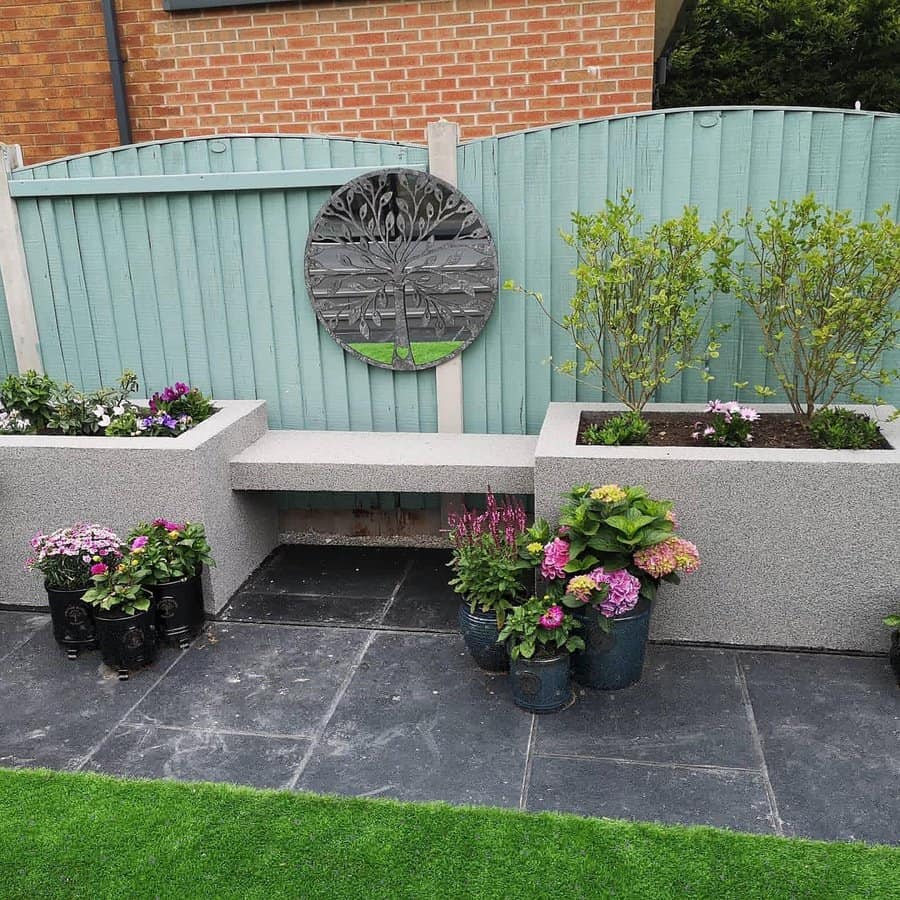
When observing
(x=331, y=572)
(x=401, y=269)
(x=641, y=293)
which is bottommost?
(x=331, y=572)

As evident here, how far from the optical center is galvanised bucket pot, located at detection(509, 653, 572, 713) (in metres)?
3.93

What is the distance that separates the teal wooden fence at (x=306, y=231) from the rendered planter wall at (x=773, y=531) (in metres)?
1.10

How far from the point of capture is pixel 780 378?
190 inches

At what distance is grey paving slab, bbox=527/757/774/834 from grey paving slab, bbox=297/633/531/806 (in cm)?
16

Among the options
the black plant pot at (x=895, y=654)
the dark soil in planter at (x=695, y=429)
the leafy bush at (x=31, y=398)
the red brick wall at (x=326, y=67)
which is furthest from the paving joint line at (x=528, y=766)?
the red brick wall at (x=326, y=67)

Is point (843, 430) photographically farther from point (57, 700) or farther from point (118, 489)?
point (57, 700)

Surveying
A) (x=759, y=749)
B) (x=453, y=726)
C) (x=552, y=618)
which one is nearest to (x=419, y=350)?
(x=552, y=618)

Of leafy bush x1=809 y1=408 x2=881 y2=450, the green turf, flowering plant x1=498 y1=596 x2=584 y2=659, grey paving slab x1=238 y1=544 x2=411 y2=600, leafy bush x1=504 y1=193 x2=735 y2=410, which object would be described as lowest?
grey paving slab x1=238 y1=544 x2=411 y2=600

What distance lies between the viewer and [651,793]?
11.2ft

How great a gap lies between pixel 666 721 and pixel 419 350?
271 cm

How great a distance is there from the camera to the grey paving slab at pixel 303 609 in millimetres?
4973

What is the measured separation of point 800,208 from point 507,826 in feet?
10.8

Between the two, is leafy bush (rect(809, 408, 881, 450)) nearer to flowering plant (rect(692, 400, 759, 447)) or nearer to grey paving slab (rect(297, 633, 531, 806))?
flowering plant (rect(692, 400, 759, 447))

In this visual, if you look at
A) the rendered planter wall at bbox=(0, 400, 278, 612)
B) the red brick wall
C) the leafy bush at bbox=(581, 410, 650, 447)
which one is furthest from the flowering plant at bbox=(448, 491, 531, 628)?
the red brick wall
